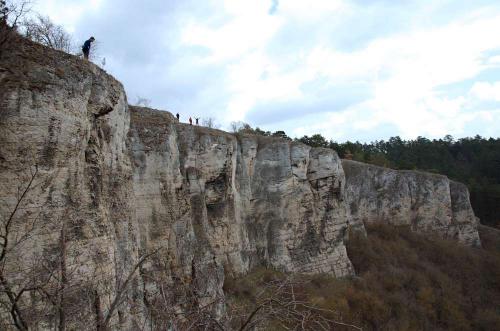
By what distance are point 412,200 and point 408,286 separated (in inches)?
510

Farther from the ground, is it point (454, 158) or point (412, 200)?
point (454, 158)

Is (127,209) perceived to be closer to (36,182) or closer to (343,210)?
(36,182)

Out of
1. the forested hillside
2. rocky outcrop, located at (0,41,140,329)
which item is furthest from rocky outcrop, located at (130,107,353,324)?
the forested hillside

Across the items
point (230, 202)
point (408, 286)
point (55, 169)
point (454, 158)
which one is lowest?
point (408, 286)

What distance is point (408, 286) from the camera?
28.4m

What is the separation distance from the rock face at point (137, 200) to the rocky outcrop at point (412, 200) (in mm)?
2006

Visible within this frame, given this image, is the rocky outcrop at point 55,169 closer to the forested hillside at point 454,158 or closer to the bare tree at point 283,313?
the bare tree at point 283,313

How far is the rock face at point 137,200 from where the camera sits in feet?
25.9

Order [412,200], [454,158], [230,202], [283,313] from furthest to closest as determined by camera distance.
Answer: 1. [454,158]
2. [412,200]
3. [230,202]
4. [283,313]

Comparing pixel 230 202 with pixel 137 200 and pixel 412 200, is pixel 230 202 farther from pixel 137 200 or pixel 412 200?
pixel 412 200

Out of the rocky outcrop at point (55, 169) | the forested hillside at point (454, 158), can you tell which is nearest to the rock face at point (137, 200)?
the rocky outcrop at point (55, 169)

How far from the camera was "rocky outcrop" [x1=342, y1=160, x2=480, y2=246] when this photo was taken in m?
38.0

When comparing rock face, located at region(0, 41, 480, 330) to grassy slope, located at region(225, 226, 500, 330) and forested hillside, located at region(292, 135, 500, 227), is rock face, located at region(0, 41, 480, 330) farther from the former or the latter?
forested hillside, located at region(292, 135, 500, 227)

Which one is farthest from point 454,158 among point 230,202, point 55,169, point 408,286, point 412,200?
point 55,169
